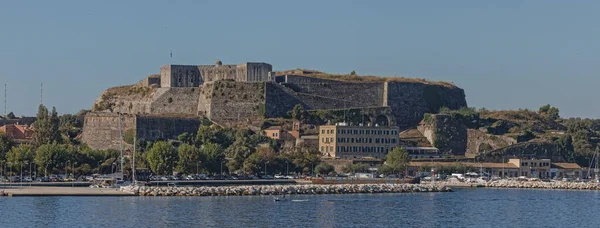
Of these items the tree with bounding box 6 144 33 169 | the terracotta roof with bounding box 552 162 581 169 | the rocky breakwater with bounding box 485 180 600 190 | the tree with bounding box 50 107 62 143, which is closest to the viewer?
the tree with bounding box 6 144 33 169

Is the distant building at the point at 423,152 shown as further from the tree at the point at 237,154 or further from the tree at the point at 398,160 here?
the tree at the point at 237,154

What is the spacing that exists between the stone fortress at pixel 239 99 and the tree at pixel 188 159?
12.2m

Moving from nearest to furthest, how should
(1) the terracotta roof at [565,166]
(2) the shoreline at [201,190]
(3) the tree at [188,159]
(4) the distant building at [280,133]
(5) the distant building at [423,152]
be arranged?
(2) the shoreline at [201,190] < (3) the tree at [188,159] < (4) the distant building at [280,133] < (5) the distant building at [423,152] < (1) the terracotta roof at [565,166]

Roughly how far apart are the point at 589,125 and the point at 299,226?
7339 centimetres

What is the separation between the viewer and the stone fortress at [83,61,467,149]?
4572 inches

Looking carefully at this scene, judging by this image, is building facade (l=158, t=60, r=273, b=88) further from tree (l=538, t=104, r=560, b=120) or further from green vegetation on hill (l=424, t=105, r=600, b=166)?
tree (l=538, t=104, r=560, b=120)

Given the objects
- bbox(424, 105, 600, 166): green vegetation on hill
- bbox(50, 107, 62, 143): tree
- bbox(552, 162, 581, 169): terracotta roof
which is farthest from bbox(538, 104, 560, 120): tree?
bbox(50, 107, 62, 143): tree

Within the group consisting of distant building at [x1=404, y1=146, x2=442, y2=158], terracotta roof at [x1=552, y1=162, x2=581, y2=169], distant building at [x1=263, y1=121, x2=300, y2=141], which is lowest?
terracotta roof at [x1=552, y1=162, x2=581, y2=169]

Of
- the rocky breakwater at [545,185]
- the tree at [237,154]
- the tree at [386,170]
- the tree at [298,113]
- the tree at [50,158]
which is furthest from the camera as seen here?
the tree at [298,113]

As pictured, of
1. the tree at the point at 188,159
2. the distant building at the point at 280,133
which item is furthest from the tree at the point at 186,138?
the tree at the point at 188,159

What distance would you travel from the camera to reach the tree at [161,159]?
100m

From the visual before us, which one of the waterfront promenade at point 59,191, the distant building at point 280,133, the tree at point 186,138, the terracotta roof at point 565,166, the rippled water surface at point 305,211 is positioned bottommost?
the rippled water surface at point 305,211

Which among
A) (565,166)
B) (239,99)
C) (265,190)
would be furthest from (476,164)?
(265,190)

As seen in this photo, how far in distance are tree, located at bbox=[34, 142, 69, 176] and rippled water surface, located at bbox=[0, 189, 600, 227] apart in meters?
17.9
